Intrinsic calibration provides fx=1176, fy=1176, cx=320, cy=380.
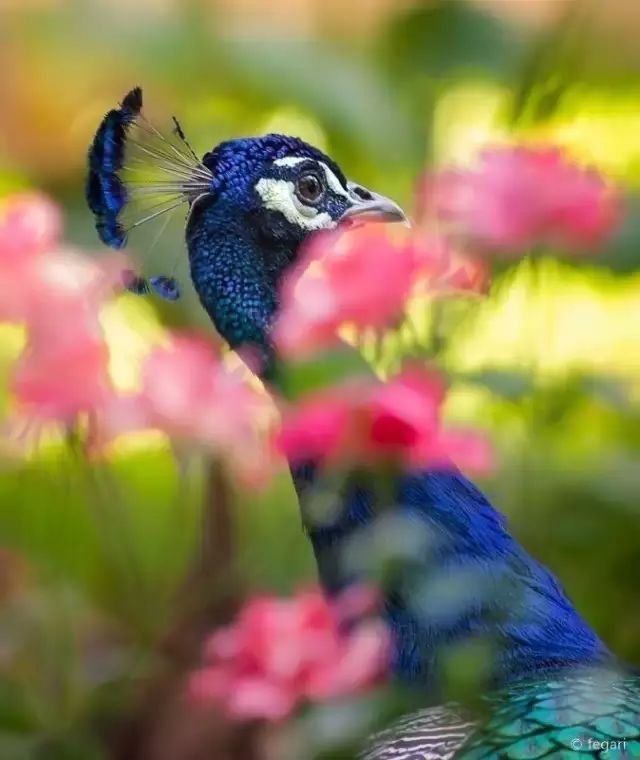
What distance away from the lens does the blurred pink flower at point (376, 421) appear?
2.85 feet

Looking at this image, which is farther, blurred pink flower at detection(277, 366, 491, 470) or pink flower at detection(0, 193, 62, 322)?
pink flower at detection(0, 193, 62, 322)

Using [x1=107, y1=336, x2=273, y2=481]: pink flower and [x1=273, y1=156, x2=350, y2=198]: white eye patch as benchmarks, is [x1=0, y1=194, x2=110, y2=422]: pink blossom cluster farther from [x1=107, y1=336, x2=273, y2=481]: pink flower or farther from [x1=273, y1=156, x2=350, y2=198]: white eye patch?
[x1=273, y1=156, x2=350, y2=198]: white eye patch

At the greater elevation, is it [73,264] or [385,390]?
[73,264]

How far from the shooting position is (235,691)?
39.8 inches

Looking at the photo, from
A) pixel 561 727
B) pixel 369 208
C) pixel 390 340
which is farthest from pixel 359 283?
pixel 561 727

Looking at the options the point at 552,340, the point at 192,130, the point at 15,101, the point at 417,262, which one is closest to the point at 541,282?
the point at 552,340

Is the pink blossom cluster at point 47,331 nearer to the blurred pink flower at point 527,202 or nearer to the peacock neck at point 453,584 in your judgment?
the peacock neck at point 453,584

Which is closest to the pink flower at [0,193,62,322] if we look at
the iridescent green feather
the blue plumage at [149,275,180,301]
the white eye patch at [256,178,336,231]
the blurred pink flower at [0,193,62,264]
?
the blurred pink flower at [0,193,62,264]

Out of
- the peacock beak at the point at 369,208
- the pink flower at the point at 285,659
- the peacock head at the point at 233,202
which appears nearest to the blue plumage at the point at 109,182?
the peacock head at the point at 233,202

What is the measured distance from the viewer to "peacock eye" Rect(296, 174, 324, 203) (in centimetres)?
119

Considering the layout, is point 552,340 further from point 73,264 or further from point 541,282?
point 73,264

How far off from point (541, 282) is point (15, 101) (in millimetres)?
576

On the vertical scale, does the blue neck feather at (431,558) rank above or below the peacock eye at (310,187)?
below

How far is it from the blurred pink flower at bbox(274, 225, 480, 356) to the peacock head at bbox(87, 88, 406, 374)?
3 cm
